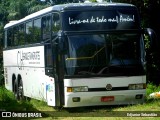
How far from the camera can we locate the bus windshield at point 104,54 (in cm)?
1223

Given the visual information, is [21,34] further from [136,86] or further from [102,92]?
[136,86]

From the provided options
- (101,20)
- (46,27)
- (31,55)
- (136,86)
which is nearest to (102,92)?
(136,86)

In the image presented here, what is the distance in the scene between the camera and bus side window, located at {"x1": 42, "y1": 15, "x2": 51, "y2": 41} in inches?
538

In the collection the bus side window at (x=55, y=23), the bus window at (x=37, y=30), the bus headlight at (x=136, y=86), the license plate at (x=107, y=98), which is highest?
the bus side window at (x=55, y=23)

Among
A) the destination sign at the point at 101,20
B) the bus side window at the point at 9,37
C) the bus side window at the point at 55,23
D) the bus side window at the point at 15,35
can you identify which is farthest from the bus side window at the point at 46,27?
the bus side window at the point at 9,37

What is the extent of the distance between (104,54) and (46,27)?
102 inches

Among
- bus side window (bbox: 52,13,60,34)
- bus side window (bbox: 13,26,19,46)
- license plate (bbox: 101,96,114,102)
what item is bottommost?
license plate (bbox: 101,96,114,102)

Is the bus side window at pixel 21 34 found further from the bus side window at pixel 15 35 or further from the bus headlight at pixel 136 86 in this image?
the bus headlight at pixel 136 86

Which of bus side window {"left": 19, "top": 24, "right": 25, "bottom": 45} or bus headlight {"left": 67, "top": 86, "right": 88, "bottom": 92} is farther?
bus side window {"left": 19, "top": 24, "right": 25, "bottom": 45}

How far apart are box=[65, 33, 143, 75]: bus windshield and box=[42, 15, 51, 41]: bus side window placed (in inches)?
61.2

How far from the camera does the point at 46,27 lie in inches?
550

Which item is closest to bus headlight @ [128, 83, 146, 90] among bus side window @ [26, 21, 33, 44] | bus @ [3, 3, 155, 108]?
bus @ [3, 3, 155, 108]

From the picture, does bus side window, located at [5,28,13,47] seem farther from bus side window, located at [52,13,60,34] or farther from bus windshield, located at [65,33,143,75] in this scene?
bus windshield, located at [65,33,143,75]

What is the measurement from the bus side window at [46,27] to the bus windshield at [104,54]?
1.55 m
